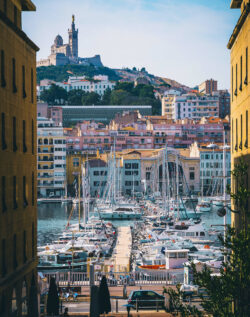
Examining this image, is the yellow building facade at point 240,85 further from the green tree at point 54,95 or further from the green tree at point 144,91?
the green tree at point 144,91

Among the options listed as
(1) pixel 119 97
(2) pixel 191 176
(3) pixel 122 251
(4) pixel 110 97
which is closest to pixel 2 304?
(3) pixel 122 251

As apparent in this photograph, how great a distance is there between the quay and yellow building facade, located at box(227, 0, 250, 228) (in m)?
19.7

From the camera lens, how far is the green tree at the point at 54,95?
173 metres

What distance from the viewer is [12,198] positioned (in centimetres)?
1437

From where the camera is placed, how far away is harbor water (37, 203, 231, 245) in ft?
195

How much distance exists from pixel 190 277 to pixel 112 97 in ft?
495

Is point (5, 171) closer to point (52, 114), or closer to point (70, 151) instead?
point (70, 151)

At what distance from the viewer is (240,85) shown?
15633 millimetres

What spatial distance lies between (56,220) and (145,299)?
176 ft

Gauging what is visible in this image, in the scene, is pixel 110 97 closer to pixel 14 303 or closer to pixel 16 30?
pixel 16 30

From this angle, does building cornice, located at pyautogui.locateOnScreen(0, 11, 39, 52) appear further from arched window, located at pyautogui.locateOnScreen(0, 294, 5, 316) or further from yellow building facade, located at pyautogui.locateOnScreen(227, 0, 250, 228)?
arched window, located at pyautogui.locateOnScreen(0, 294, 5, 316)

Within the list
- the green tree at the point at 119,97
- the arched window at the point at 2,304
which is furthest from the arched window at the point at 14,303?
the green tree at the point at 119,97

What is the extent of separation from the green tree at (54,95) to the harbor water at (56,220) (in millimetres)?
82978

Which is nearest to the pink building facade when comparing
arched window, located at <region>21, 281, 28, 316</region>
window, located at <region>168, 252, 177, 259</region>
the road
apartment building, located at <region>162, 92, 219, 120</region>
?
apartment building, located at <region>162, 92, 219, 120</region>
